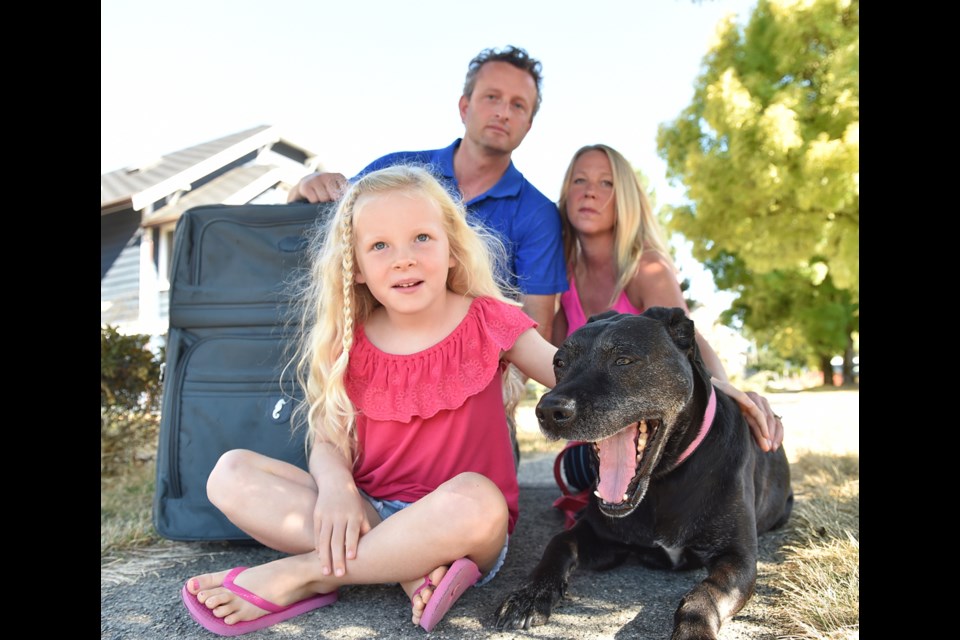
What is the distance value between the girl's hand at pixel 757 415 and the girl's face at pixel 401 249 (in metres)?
1.17

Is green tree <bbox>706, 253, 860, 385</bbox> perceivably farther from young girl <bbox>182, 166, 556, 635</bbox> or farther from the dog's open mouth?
the dog's open mouth

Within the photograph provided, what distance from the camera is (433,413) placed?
262 centimetres

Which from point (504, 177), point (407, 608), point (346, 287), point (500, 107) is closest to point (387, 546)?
point (407, 608)

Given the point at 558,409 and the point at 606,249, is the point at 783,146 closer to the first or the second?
the point at 606,249

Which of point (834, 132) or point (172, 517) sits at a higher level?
point (834, 132)

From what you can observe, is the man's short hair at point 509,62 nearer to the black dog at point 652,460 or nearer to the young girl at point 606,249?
the young girl at point 606,249

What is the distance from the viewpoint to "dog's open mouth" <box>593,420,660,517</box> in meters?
2.23

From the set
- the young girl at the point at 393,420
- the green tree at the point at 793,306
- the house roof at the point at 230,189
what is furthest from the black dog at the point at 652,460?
the green tree at the point at 793,306

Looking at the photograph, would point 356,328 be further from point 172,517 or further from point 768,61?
point 768,61

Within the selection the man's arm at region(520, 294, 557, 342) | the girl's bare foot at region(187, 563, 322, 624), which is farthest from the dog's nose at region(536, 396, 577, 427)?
the man's arm at region(520, 294, 557, 342)

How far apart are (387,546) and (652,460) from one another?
2.95ft
